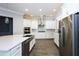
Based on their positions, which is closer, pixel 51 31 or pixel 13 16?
pixel 13 16

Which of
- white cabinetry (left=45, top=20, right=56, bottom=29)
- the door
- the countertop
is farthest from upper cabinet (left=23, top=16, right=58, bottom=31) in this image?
the door

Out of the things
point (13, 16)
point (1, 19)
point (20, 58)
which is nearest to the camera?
point (20, 58)

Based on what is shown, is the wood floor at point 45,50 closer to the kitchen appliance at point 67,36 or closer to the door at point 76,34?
the kitchen appliance at point 67,36

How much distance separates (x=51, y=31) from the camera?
9.59 meters

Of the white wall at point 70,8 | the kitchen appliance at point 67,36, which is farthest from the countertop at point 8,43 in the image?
the white wall at point 70,8

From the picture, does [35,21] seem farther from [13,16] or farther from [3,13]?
[3,13]

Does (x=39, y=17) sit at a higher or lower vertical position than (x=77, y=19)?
higher

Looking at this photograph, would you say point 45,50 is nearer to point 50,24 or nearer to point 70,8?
point 70,8

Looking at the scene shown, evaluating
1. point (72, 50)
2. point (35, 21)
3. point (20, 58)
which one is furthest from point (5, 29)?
point (35, 21)

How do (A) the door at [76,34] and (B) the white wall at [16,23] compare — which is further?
(B) the white wall at [16,23]

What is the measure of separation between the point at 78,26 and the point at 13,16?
3620 millimetres

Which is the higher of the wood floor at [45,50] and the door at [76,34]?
the door at [76,34]

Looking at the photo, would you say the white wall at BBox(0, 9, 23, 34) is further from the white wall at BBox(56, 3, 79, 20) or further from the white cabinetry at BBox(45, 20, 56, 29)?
the white cabinetry at BBox(45, 20, 56, 29)

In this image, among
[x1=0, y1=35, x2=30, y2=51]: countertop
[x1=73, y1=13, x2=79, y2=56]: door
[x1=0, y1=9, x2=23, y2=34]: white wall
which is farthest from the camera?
[x1=0, y1=9, x2=23, y2=34]: white wall
